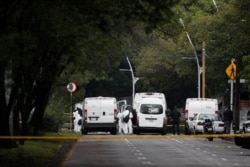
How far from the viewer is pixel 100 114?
49031mm

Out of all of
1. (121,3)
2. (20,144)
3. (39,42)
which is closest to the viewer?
(121,3)

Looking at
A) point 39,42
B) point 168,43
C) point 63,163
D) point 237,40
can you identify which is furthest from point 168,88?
point 39,42

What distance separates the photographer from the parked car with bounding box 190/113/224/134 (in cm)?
4288

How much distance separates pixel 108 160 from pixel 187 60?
144 ft

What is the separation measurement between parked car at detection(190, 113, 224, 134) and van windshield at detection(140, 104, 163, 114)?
2269mm

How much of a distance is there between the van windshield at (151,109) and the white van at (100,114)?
2.19 metres

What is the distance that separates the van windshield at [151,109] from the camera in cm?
5011

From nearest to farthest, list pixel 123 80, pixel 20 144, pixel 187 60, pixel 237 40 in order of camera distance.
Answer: pixel 20 144 → pixel 237 40 → pixel 187 60 → pixel 123 80

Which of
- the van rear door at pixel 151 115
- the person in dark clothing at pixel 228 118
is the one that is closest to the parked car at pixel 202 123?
the person in dark clothing at pixel 228 118

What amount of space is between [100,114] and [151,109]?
357 centimetres

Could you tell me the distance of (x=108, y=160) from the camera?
26.6 m

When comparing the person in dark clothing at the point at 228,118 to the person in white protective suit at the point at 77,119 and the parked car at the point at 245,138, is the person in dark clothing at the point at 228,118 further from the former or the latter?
the person in white protective suit at the point at 77,119

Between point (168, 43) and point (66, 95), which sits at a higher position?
point (168, 43)

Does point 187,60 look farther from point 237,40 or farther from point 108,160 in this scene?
point 108,160
